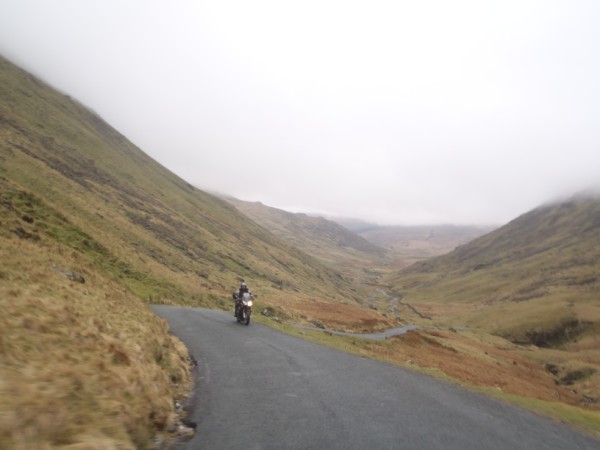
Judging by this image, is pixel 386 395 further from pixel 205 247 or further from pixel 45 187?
pixel 205 247

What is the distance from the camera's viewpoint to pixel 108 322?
592 inches

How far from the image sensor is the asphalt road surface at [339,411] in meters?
9.24

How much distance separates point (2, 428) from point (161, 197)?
503ft

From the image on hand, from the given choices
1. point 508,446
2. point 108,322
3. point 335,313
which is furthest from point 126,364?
point 335,313

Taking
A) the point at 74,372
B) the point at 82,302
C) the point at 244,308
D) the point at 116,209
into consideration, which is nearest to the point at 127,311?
the point at 82,302

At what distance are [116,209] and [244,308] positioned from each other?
82.1 m

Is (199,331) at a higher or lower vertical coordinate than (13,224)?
lower

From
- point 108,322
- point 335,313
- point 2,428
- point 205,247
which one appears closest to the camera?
point 2,428

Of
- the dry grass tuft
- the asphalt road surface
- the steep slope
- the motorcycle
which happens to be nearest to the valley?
the dry grass tuft

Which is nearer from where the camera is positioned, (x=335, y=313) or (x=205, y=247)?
(x=335, y=313)

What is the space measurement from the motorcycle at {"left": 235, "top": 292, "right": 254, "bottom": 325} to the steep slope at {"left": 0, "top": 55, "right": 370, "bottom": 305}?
646 inches

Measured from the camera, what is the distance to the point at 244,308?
30.1 m

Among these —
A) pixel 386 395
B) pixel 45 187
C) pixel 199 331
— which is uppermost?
pixel 45 187

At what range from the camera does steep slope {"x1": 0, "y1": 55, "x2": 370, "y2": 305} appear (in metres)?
50.7
